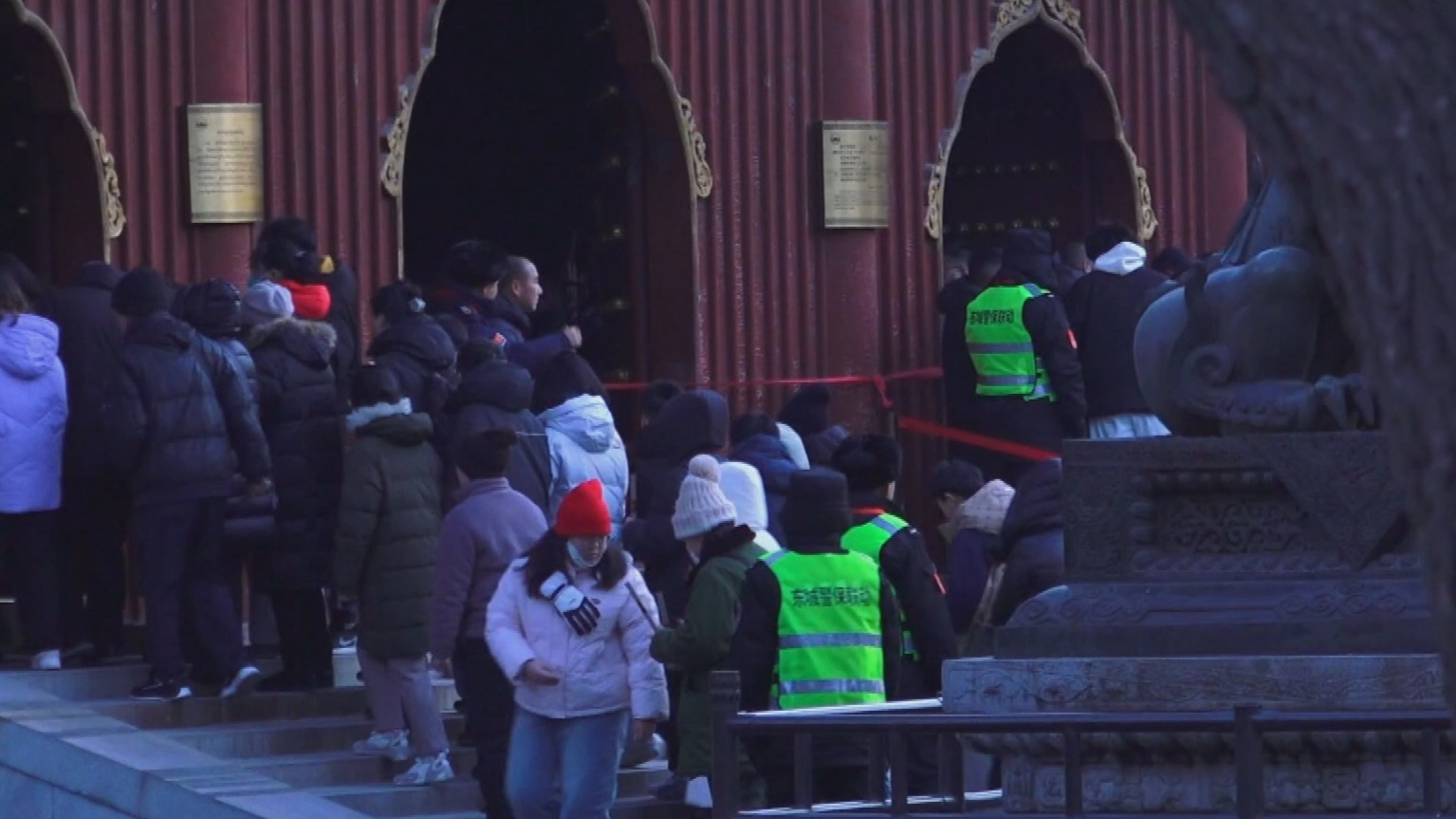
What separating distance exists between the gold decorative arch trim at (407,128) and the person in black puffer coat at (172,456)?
3409 mm

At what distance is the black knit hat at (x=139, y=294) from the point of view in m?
10.5

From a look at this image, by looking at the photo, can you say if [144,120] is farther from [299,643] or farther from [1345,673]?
[1345,673]

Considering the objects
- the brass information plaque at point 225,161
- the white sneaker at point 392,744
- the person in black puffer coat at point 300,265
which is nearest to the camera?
the white sneaker at point 392,744

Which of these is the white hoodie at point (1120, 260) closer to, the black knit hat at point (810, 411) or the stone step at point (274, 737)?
the black knit hat at point (810, 411)

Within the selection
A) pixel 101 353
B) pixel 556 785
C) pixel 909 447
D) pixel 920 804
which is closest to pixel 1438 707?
pixel 920 804

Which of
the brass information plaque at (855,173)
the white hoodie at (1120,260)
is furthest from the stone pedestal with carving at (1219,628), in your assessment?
the brass information plaque at (855,173)

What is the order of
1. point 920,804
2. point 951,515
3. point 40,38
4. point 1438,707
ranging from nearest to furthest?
point 1438,707
point 920,804
point 951,515
point 40,38

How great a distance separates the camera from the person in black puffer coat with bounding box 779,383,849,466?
12695 mm

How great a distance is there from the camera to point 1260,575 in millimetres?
6844

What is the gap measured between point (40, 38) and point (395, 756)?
13.0 feet

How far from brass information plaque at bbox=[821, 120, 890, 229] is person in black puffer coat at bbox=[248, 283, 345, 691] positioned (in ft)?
16.2

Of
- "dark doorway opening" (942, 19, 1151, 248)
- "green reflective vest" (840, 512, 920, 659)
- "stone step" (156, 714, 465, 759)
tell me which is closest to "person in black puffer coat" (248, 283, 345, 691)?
"stone step" (156, 714, 465, 759)

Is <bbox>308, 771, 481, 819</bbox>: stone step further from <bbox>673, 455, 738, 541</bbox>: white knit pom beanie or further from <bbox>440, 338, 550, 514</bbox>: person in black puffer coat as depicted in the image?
<bbox>673, 455, 738, 541</bbox>: white knit pom beanie

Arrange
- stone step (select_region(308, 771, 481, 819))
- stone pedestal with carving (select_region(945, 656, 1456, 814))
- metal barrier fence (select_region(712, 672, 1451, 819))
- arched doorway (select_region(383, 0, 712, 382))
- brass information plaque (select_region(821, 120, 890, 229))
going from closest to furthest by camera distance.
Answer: metal barrier fence (select_region(712, 672, 1451, 819)) < stone pedestal with carving (select_region(945, 656, 1456, 814)) < stone step (select_region(308, 771, 481, 819)) < arched doorway (select_region(383, 0, 712, 382)) < brass information plaque (select_region(821, 120, 890, 229))
